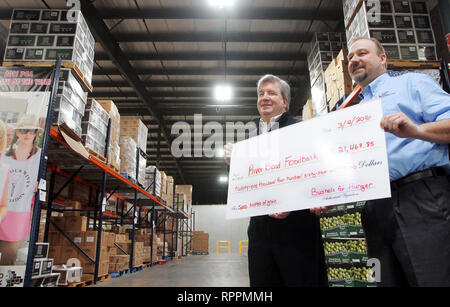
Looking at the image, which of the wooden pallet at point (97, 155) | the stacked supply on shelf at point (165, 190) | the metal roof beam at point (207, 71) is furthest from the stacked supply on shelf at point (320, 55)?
the stacked supply on shelf at point (165, 190)

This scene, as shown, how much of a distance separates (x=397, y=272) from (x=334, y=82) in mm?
4599

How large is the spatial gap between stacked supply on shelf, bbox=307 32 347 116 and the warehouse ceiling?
0.48m

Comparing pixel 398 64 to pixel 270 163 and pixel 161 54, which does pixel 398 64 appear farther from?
pixel 161 54

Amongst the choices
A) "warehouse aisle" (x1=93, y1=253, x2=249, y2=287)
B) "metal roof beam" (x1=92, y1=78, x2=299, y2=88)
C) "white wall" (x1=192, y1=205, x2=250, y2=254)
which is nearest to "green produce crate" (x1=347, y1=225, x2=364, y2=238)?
"warehouse aisle" (x1=93, y1=253, x2=249, y2=287)

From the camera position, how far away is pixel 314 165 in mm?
1508

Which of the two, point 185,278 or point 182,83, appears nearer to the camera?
point 185,278

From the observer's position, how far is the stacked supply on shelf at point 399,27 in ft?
14.4

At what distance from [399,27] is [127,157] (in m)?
6.20

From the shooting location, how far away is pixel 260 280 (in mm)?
1475

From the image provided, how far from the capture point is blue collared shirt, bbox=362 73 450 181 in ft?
4.34

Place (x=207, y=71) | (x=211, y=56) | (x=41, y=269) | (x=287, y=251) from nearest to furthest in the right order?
(x=287, y=251) → (x=41, y=269) → (x=211, y=56) → (x=207, y=71)

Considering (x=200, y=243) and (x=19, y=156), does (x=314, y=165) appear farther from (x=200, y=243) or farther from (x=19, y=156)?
(x=200, y=243)

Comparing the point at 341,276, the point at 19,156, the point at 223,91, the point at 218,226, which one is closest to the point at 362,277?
the point at 341,276
